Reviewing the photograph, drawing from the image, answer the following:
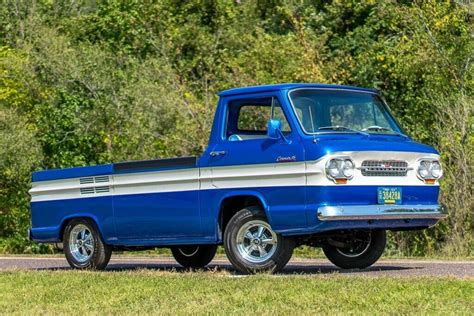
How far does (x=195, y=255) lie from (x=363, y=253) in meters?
2.73

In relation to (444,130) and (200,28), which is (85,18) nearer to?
(200,28)

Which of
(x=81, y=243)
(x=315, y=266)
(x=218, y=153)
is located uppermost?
(x=218, y=153)

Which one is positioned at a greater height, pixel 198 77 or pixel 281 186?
pixel 198 77

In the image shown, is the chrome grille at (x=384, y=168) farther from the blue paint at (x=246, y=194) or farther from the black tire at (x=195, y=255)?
the black tire at (x=195, y=255)

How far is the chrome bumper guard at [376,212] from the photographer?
1234 centimetres

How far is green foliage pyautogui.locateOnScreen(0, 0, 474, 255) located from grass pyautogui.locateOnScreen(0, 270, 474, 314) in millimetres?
7927

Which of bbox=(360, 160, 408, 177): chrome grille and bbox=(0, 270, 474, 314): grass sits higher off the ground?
bbox=(360, 160, 408, 177): chrome grille

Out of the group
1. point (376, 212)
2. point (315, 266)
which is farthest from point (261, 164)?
point (315, 266)

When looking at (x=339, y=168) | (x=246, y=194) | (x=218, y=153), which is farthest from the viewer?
(x=218, y=153)

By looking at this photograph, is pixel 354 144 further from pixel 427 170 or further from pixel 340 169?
pixel 427 170

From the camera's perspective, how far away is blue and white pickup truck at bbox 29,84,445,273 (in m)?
12.6

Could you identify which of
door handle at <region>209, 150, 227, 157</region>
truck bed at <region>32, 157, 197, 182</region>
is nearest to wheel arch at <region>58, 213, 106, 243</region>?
truck bed at <region>32, 157, 197, 182</region>

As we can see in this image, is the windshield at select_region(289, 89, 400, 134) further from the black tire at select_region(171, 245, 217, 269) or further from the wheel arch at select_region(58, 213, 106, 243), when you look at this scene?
the wheel arch at select_region(58, 213, 106, 243)

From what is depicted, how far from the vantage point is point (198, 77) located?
3017 centimetres
